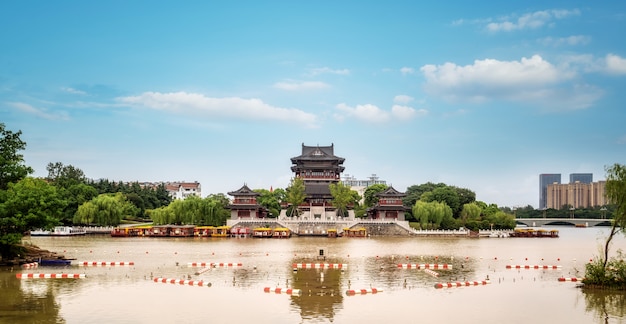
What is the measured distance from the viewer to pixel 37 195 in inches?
1532

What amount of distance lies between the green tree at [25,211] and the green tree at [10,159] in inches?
92.2

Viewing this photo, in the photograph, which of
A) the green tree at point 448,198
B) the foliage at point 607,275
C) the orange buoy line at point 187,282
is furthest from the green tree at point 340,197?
the foliage at point 607,275

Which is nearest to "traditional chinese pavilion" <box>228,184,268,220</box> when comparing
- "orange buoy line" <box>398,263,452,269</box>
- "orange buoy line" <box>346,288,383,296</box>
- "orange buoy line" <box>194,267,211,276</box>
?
"orange buoy line" <box>398,263,452,269</box>

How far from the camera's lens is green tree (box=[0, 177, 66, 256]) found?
38.0 m

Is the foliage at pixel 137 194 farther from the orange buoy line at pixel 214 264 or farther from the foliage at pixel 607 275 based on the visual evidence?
the foliage at pixel 607 275

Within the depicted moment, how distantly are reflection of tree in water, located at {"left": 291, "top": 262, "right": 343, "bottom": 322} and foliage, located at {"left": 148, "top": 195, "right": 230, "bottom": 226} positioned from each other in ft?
177

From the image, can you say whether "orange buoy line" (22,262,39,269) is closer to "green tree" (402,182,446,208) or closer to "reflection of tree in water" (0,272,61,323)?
"reflection of tree in water" (0,272,61,323)

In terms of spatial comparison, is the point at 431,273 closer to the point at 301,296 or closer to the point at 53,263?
the point at 301,296

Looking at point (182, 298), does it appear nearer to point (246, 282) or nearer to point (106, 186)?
point (246, 282)

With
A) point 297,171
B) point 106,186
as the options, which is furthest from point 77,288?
point 106,186

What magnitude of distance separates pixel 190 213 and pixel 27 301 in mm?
63893

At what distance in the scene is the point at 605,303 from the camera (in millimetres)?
27797

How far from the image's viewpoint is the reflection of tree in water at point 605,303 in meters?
25.6

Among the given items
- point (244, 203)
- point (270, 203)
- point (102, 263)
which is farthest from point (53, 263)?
point (270, 203)
